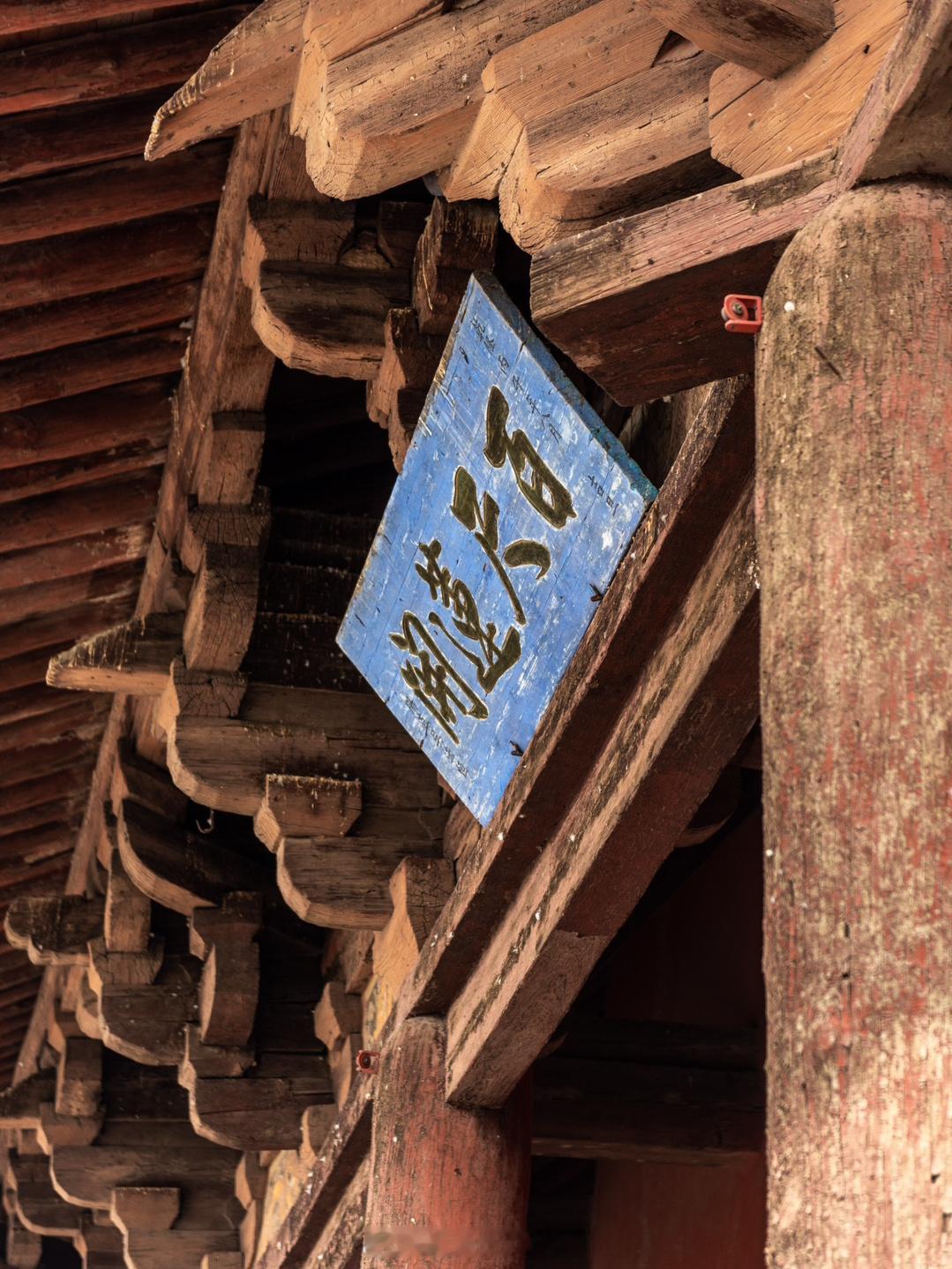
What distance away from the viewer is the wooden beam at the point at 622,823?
239 centimetres

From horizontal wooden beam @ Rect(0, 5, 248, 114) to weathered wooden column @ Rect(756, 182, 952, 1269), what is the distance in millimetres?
1691

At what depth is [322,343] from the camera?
316 cm

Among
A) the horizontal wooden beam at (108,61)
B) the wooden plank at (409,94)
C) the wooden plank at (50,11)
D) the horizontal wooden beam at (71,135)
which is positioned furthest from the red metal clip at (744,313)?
the horizontal wooden beam at (71,135)

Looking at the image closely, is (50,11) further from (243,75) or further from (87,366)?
(87,366)

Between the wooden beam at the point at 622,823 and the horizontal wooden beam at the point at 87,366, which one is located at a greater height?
the horizontal wooden beam at the point at 87,366

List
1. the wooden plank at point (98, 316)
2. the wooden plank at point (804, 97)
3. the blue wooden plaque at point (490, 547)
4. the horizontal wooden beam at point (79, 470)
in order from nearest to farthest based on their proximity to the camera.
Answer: the wooden plank at point (804, 97) < the blue wooden plaque at point (490, 547) < the wooden plank at point (98, 316) < the horizontal wooden beam at point (79, 470)

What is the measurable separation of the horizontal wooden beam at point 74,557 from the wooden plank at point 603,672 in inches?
54.0

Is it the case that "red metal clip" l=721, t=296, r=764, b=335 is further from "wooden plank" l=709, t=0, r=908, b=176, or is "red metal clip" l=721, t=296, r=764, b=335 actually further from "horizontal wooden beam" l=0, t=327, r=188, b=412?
"horizontal wooden beam" l=0, t=327, r=188, b=412

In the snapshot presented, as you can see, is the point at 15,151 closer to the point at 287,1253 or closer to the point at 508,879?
the point at 508,879

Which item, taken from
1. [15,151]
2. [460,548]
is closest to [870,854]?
[460,548]

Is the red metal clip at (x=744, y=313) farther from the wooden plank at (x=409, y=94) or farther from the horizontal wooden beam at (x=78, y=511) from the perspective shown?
the horizontal wooden beam at (x=78, y=511)

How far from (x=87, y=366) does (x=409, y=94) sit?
5.38 ft

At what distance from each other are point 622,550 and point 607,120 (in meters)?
0.66

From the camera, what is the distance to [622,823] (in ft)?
8.84
